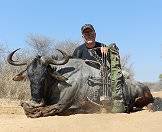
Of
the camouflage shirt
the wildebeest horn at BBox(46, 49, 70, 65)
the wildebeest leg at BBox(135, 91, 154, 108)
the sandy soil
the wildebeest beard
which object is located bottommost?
the sandy soil

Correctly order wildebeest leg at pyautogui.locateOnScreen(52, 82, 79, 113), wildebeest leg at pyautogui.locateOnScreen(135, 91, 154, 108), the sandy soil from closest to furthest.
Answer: the sandy soil < wildebeest leg at pyautogui.locateOnScreen(52, 82, 79, 113) < wildebeest leg at pyautogui.locateOnScreen(135, 91, 154, 108)

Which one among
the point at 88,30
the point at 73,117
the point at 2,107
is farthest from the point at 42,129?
the point at 2,107

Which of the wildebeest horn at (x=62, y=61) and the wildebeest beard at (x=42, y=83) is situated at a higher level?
the wildebeest horn at (x=62, y=61)

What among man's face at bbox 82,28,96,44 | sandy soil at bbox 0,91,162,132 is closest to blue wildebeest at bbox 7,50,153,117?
man's face at bbox 82,28,96,44

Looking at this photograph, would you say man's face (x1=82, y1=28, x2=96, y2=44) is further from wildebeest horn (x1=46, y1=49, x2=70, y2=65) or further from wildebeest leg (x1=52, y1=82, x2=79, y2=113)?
wildebeest leg (x1=52, y1=82, x2=79, y2=113)

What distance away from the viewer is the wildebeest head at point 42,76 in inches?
362

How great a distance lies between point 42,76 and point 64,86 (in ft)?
1.65

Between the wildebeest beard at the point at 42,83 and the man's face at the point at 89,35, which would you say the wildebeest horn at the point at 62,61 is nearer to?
the wildebeest beard at the point at 42,83

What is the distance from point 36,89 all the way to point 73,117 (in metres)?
1.34

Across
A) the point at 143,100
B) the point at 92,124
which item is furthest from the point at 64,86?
the point at 92,124

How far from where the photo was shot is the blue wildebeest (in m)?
9.21

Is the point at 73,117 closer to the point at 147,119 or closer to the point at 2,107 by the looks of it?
Result: the point at 147,119

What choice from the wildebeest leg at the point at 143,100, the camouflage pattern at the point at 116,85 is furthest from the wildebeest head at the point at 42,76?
the wildebeest leg at the point at 143,100

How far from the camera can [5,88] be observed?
17.2 m
